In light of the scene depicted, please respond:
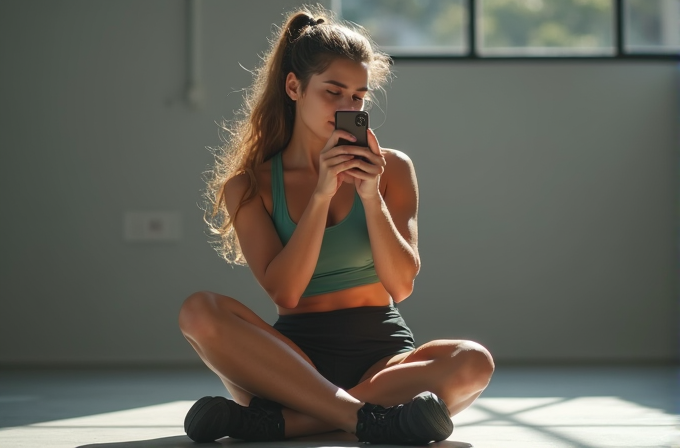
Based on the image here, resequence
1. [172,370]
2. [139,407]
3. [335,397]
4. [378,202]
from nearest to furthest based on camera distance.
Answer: [335,397] < [378,202] < [139,407] < [172,370]

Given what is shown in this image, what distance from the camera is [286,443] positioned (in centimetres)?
183

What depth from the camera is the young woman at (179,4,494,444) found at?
183cm

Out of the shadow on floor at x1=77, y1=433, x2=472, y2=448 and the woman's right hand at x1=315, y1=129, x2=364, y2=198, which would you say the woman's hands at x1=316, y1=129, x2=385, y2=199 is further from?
the shadow on floor at x1=77, y1=433, x2=472, y2=448

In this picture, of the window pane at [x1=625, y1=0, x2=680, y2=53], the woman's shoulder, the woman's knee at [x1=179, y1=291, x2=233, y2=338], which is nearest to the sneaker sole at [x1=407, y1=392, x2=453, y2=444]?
the woman's knee at [x1=179, y1=291, x2=233, y2=338]

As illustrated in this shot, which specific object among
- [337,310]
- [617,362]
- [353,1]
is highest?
[353,1]

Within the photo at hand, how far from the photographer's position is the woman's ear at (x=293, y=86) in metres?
2.26

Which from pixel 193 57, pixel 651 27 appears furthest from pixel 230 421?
pixel 651 27

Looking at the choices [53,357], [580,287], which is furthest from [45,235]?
[580,287]

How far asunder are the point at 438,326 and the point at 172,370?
1206 mm

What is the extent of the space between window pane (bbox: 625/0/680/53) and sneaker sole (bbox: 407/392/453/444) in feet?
10.2

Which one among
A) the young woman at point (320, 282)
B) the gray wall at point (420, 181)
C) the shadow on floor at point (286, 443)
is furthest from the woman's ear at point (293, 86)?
the gray wall at point (420, 181)

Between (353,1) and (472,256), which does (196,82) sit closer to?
(353,1)

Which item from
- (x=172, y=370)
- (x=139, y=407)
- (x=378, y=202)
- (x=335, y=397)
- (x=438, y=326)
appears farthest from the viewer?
(x=438, y=326)

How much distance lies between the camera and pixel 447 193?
432cm
